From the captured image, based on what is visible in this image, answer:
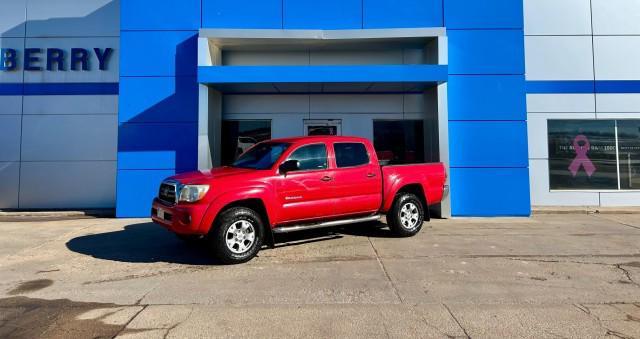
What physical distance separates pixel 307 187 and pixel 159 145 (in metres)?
5.77

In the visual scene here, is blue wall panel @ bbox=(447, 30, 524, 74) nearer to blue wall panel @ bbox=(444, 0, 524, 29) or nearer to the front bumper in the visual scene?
blue wall panel @ bbox=(444, 0, 524, 29)

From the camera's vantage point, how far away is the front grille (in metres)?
5.99

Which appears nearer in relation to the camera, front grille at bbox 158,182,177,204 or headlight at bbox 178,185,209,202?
headlight at bbox 178,185,209,202

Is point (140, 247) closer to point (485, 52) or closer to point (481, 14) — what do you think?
point (485, 52)

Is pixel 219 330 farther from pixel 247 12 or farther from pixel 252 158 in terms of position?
pixel 247 12

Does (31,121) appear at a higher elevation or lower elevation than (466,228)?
higher

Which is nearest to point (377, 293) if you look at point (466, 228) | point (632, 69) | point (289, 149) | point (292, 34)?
point (289, 149)

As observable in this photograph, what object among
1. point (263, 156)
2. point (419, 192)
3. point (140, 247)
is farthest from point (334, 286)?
point (140, 247)

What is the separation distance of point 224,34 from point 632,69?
12.2 m

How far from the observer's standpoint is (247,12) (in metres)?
10.6

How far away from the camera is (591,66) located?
1177cm

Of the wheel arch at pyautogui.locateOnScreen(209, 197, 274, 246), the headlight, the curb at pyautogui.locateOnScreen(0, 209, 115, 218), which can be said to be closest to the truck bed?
the wheel arch at pyautogui.locateOnScreen(209, 197, 274, 246)

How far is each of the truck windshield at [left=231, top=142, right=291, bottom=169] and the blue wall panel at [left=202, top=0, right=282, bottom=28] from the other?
4.90 m

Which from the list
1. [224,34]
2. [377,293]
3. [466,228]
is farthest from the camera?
[224,34]
